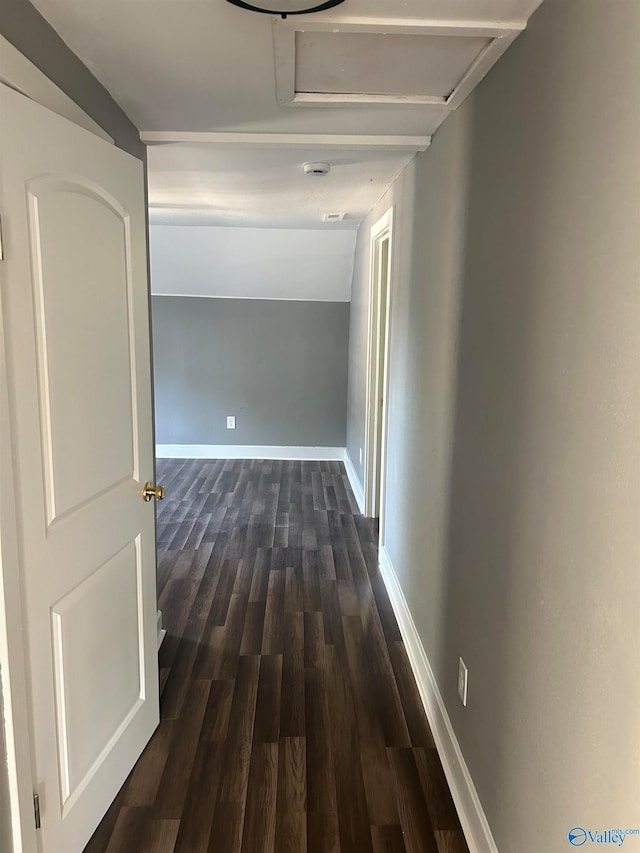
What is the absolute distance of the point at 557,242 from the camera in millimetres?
1199

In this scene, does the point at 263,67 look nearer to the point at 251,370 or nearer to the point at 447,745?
the point at 447,745

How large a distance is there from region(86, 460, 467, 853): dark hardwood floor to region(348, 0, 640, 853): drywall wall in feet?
0.94

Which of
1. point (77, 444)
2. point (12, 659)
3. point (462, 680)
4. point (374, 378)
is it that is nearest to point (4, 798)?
point (12, 659)

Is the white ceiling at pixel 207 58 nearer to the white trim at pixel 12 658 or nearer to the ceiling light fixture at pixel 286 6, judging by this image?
the ceiling light fixture at pixel 286 6

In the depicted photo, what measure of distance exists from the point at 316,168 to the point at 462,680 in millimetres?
2361

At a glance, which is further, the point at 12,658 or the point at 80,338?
the point at 80,338

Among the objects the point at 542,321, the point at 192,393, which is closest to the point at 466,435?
the point at 542,321

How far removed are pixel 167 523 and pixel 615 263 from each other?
371 cm

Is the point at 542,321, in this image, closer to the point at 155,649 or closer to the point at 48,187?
the point at 48,187

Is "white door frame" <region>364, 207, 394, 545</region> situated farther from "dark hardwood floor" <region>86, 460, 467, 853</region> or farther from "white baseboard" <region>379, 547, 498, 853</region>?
"white baseboard" <region>379, 547, 498, 853</region>

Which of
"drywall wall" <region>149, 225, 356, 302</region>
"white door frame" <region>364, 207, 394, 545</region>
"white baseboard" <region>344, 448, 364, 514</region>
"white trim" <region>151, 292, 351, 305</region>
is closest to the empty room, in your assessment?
"white door frame" <region>364, 207, 394, 545</region>

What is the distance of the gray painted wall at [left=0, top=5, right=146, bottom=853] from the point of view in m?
1.30

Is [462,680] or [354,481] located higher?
[462,680]

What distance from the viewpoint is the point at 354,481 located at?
17.0 ft
